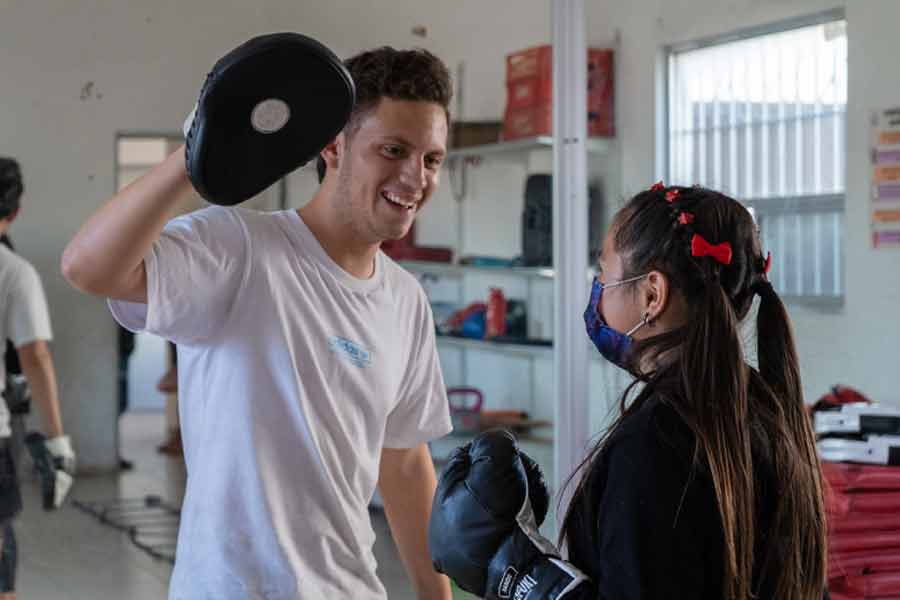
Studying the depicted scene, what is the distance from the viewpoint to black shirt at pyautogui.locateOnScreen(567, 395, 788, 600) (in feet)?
4.26

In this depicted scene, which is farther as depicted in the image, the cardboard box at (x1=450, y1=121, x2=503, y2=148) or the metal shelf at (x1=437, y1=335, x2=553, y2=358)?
the cardboard box at (x1=450, y1=121, x2=503, y2=148)

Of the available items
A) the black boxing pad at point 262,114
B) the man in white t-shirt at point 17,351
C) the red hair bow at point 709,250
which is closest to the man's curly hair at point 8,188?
the man in white t-shirt at point 17,351

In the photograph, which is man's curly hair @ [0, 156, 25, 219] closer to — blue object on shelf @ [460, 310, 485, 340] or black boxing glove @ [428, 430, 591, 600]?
black boxing glove @ [428, 430, 591, 600]

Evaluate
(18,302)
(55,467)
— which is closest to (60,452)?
(55,467)

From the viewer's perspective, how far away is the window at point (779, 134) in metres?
4.59

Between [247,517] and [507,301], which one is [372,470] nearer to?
[247,517]

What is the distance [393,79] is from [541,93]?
3.91 meters

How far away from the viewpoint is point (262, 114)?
1500 mm

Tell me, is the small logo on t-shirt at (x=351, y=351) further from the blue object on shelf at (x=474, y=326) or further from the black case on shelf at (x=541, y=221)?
the blue object on shelf at (x=474, y=326)

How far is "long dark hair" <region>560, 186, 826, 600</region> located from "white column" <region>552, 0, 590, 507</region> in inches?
59.7

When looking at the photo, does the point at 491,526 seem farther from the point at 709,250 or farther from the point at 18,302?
the point at 18,302

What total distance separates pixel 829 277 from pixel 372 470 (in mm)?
3222

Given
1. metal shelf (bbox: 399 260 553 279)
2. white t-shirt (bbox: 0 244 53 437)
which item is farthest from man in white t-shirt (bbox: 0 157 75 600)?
metal shelf (bbox: 399 260 553 279)

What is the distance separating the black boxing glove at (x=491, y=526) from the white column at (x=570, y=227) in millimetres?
1510
